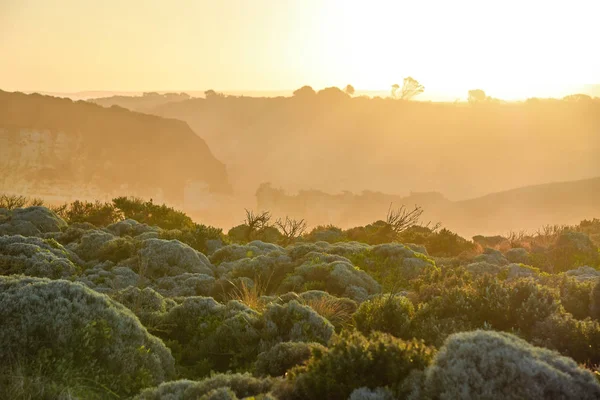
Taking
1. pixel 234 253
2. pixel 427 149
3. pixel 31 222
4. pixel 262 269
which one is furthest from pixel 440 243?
pixel 427 149

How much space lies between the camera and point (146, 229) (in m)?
21.0

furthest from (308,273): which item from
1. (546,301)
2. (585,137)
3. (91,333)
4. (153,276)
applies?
(585,137)

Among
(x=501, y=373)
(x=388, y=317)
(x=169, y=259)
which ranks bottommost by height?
(x=169, y=259)

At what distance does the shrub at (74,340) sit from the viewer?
635 centimetres

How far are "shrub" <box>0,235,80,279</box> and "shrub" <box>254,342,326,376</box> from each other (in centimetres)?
760

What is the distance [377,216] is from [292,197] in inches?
972

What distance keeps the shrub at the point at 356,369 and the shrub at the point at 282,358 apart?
1249mm

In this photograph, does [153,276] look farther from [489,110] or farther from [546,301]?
[489,110]

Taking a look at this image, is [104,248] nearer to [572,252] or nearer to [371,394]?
[371,394]

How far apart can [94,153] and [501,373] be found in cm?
10892

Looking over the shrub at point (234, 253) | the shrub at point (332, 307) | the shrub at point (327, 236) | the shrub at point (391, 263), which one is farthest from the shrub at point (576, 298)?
the shrub at point (327, 236)

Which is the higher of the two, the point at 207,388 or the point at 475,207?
the point at 207,388

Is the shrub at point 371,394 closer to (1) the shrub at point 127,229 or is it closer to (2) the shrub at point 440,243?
(1) the shrub at point 127,229

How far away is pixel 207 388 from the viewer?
5.62 meters
